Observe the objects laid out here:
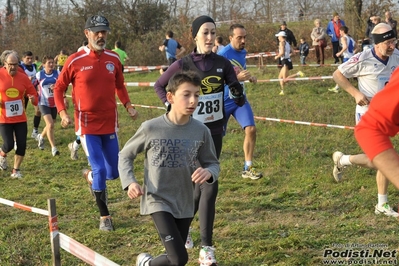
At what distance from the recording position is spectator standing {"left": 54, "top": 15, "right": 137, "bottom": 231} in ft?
21.4

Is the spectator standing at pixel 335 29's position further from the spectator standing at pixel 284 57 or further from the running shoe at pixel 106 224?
the running shoe at pixel 106 224

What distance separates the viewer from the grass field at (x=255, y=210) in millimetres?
A: 5746

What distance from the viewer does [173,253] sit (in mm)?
4328

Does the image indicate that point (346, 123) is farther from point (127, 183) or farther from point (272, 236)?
point (127, 183)

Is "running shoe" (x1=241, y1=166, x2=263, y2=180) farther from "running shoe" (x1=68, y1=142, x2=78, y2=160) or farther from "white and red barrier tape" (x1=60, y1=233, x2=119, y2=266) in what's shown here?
"white and red barrier tape" (x1=60, y1=233, x2=119, y2=266)

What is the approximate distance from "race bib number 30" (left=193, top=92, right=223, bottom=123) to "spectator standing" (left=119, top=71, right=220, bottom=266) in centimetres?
131

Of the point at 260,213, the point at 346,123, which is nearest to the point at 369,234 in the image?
the point at 260,213

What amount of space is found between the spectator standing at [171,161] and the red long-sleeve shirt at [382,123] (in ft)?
6.67

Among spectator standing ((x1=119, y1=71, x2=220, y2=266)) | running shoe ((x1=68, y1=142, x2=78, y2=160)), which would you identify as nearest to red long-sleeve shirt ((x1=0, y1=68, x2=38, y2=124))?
running shoe ((x1=68, y1=142, x2=78, y2=160))

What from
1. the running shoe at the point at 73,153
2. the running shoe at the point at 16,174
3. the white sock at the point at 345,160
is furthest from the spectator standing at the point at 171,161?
the running shoe at the point at 73,153

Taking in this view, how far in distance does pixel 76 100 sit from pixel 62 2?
3758cm

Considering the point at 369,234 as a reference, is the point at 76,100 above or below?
above

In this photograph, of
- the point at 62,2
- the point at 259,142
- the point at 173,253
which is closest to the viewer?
the point at 173,253

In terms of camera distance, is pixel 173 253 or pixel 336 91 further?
pixel 336 91
